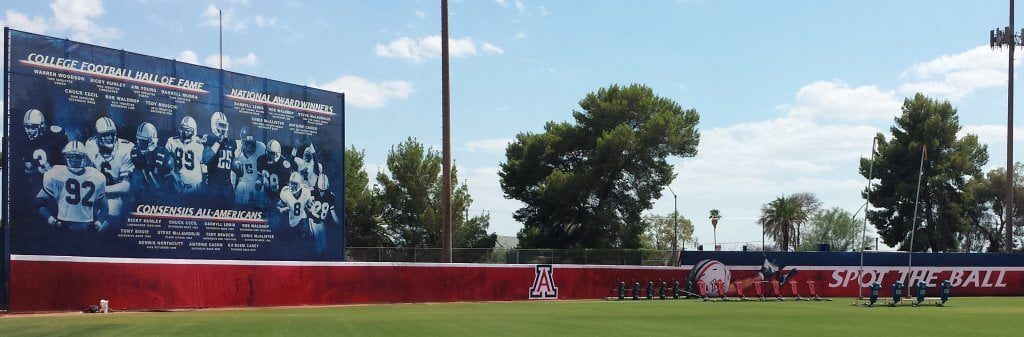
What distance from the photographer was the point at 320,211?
34.8 meters

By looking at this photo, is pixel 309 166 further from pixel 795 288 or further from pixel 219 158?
pixel 795 288

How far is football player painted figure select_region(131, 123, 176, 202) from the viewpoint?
97.0ft

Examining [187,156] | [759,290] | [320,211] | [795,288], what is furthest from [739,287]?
[187,156]

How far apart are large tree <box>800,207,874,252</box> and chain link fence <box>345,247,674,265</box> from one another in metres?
71.7

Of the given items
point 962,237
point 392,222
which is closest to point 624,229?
point 392,222

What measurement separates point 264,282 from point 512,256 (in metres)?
15.9

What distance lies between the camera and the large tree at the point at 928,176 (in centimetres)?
7719

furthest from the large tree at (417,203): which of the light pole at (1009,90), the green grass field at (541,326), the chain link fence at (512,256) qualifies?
the green grass field at (541,326)

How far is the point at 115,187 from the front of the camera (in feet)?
95.3

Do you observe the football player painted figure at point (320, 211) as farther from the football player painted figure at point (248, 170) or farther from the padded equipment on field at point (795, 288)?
the padded equipment on field at point (795, 288)

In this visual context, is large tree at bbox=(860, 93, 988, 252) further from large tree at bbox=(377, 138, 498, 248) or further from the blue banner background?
the blue banner background

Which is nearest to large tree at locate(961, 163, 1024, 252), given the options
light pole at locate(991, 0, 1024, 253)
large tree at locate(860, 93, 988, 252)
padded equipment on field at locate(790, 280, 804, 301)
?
large tree at locate(860, 93, 988, 252)

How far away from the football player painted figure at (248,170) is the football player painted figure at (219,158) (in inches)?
8.7

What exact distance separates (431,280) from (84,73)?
1589cm
